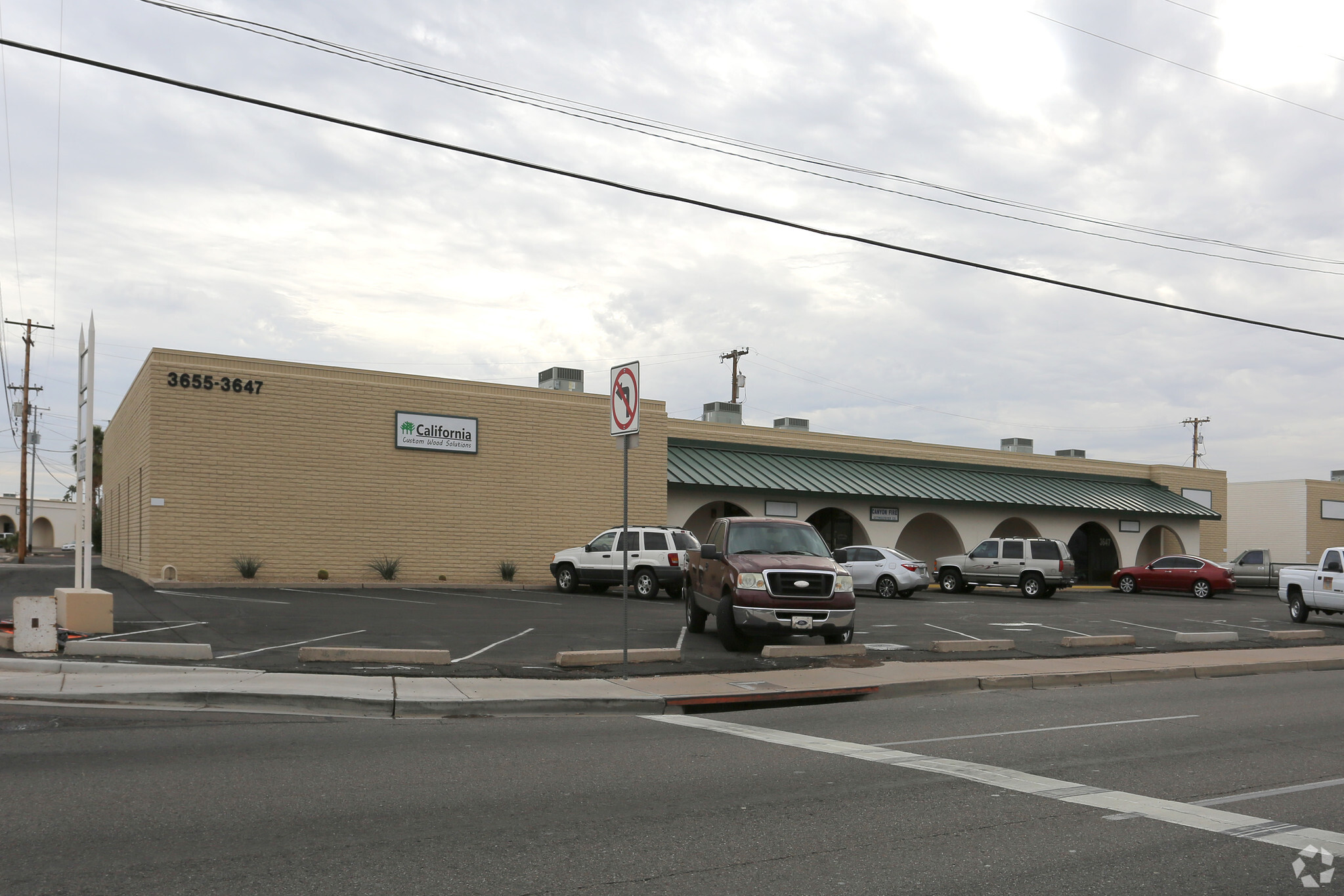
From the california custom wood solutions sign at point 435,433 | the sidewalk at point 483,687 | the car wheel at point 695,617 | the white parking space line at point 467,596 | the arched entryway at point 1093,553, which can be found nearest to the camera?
the sidewalk at point 483,687

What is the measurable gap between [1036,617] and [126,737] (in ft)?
67.6

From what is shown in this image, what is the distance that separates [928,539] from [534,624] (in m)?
26.6

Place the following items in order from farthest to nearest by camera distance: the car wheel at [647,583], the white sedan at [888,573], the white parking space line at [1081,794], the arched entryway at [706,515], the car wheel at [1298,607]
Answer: the arched entryway at [706,515] < the white sedan at [888,573] < the car wheel at [647,583] < the car wheel at [1298,607] < the white parking space line at [1081,794]

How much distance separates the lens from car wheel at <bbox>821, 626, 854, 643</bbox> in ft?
51.5

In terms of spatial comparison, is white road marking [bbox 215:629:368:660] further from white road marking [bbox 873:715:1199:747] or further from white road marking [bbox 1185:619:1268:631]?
white road marking [bbox 1185:619:1268:631]

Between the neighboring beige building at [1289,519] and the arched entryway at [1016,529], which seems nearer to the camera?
the arched entryway at [1016,529]

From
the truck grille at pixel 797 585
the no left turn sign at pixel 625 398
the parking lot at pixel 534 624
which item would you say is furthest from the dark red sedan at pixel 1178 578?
the no left turn sign at pixel 625 398

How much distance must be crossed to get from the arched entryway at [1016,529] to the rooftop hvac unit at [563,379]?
2009 cm

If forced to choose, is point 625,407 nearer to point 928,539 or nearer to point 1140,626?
point 1140,626

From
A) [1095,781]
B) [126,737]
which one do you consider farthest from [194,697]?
[1095,781]

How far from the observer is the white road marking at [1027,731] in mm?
9133

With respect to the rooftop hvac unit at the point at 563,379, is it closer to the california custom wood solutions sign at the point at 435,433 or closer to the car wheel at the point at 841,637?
the california custom wood solutions sign at the point at 435,433

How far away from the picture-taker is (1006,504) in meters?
41.1

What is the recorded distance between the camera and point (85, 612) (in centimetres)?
1395
